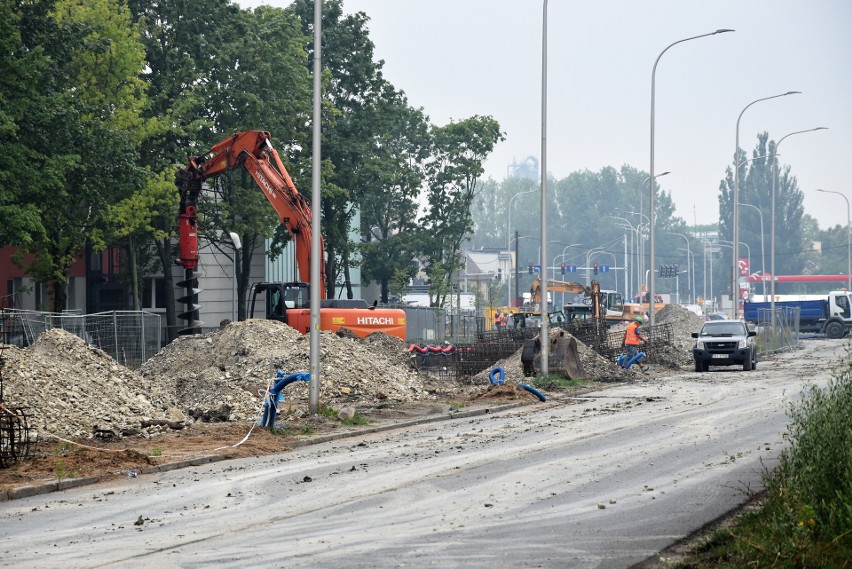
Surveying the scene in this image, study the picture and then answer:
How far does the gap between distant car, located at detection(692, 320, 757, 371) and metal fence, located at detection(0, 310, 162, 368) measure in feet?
56.5

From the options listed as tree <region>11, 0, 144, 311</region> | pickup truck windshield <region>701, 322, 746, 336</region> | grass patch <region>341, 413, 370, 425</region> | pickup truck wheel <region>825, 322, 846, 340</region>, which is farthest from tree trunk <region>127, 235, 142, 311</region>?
pickup truck wheel <region>825, 322, 846, 340</region>

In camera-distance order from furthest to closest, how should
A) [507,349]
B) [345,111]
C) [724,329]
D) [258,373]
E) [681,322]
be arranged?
[681,322] < [345,111] < [724,329] < [507,349] < [258,373]

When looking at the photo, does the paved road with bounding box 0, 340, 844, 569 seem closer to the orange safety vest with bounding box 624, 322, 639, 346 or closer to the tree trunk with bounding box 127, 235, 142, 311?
the orange safety vest with bounding box 624, 322, 639, 346

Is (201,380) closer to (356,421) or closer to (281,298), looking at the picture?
(356,421)

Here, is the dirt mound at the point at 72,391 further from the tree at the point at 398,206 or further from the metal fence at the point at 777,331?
the tree at the point at 398,206

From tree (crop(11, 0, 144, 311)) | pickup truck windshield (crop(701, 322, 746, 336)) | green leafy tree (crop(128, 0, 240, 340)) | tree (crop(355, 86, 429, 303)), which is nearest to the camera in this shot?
tree (crop(11, 0, 144, 311))

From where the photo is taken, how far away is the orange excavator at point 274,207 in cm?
3338

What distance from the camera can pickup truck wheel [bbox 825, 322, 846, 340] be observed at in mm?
79250

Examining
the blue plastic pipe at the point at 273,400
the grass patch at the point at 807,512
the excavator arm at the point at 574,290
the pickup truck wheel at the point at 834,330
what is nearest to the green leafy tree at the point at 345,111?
the excavator arm at the point at 574,290

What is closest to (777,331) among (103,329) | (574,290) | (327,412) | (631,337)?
(574,290)

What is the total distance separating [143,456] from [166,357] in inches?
523

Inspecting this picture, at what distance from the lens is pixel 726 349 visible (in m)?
40.9

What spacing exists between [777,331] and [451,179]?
925 inches

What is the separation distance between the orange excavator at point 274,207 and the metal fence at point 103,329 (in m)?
1.71
